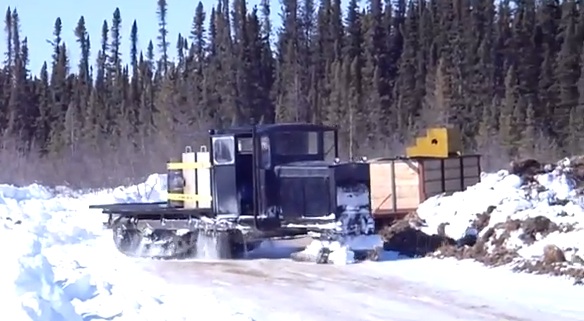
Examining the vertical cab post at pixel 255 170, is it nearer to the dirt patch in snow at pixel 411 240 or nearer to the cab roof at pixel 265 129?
the cab roof at pixel 265 129

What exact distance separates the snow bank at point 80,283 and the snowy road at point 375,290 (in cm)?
63

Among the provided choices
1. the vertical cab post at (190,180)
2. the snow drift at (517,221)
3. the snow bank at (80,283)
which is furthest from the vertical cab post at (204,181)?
the snow drift at (517,221)

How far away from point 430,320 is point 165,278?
225 inches

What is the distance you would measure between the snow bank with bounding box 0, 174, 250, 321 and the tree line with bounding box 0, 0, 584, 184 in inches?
942

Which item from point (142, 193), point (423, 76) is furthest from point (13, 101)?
point (142, 193)

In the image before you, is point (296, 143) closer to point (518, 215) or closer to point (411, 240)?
point (411, 240)

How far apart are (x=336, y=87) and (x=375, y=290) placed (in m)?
50.0

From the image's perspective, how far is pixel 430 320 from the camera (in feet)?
38.3

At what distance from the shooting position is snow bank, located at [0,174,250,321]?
966cm

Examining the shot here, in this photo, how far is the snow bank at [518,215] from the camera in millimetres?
16125

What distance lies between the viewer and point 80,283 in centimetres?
1160

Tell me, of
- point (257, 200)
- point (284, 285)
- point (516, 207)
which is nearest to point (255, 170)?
point (257, 200)

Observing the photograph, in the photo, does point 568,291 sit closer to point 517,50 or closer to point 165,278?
point 165,278

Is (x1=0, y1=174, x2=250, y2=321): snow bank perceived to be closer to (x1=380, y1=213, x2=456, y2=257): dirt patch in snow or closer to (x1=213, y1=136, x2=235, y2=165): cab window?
(x1=213, y1=136, x2=235, y2=165): cab window
